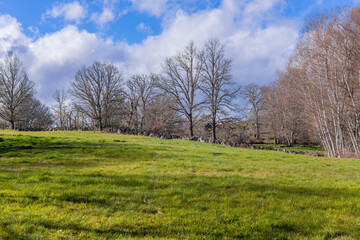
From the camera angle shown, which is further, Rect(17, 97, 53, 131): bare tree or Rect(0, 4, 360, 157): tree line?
Rect(17, 97, 53, 131): bare tree

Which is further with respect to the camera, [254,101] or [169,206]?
[254,101]

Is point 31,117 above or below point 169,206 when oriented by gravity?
above

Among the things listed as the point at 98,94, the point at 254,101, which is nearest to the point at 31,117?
the point at 98,94

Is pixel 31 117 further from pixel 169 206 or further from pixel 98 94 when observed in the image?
pixel 169 206

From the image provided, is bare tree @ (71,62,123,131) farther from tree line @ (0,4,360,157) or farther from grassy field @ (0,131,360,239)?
grassy field @ (0,131,360,239)

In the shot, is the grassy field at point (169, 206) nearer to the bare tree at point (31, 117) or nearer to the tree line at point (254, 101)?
the tree line at point (254, 101)

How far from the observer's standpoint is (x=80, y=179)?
663 cm

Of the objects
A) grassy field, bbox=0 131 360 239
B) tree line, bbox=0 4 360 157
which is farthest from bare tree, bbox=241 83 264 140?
grassy field, bbox=0 131 360 239

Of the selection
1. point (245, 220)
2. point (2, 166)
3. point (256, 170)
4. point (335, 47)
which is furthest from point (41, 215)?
point (335, 47)

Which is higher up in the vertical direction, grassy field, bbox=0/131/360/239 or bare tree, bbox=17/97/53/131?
bare tree, bbox=17/97/53/131

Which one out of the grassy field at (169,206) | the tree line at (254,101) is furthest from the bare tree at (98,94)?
the grassy field at (169,206)

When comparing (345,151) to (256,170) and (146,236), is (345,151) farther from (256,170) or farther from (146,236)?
(146,236)

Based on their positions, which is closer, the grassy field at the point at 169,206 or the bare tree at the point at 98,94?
the grassy field at the point at 169,206

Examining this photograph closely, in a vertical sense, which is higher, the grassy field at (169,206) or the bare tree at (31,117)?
the bare tree at (31,117)
